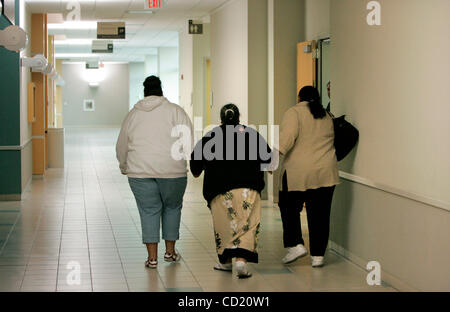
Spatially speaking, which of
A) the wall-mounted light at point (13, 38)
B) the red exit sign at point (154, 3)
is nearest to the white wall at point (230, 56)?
the red exit sign at point (154, 3)

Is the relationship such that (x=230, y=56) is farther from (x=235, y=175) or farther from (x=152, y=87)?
(x=235, y=175)

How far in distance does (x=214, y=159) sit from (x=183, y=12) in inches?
309

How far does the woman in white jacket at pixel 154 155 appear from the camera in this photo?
17.9ft

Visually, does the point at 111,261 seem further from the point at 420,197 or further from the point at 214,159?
the point at 420,197

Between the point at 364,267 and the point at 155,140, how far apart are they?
6.54ft

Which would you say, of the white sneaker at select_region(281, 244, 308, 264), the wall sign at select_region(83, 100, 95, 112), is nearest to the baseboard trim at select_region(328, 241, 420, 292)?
the white sneaker at select_region(281, 244, 308, 264)

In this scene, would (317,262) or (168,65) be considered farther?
(168,65)

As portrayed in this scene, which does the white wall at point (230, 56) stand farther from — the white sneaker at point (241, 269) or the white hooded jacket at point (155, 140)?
the white sneaker at point (241, 269)

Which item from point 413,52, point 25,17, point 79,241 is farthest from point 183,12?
point 413,52

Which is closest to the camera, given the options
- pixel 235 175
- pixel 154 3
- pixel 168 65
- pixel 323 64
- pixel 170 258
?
pixel 235 175

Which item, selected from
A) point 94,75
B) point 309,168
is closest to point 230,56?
point 309,168

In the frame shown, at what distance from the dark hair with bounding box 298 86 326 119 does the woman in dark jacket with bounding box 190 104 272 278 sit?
24.3 inches

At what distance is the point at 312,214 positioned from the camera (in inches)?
222
